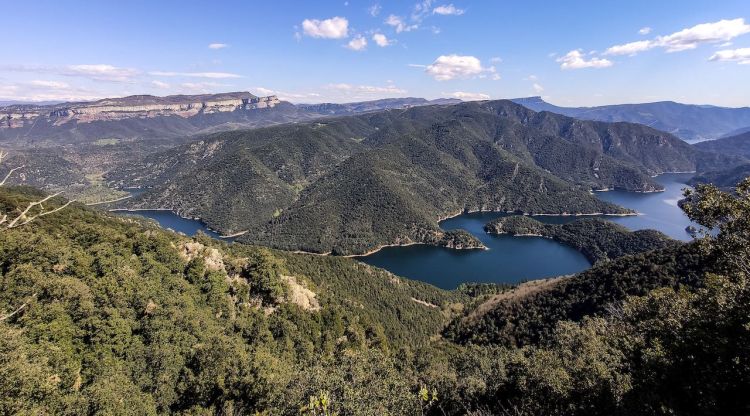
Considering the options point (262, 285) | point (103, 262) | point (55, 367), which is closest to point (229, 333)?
point (262, 285)

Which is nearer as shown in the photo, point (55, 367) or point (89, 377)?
point (55, 367)

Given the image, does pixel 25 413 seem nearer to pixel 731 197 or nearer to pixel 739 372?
pixel 739 372

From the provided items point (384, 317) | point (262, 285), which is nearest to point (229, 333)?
point (262, 285)

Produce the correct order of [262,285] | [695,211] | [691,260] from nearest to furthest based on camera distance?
[695,211], [262,285], [691,260]

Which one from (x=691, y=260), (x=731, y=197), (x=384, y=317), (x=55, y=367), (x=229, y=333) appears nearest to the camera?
(x=731, y=197)

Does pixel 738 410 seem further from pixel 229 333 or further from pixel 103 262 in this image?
pixel 103 262

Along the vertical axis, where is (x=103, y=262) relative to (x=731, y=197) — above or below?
below

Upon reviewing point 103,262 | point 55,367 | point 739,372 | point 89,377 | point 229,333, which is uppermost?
point 739,372
